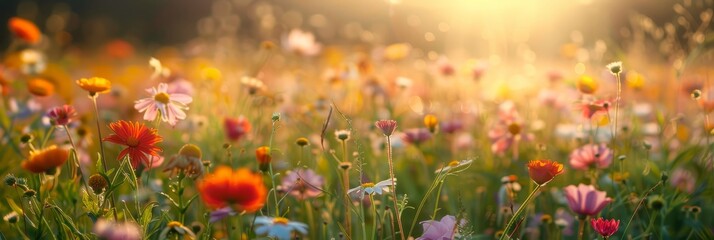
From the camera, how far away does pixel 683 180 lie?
1.92 meters

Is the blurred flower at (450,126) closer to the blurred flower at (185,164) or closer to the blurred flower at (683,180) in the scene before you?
the blurred flower at (683,180)

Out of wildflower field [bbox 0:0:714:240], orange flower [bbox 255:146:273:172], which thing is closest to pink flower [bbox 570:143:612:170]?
wildflower field [bbox 0:0:714:240]

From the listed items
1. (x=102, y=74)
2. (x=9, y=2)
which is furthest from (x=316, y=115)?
(x=9, y=2)

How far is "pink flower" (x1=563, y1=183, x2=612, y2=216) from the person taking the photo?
4.17 feet

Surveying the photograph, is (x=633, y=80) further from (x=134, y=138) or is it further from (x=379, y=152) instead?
(x=134, y=138)

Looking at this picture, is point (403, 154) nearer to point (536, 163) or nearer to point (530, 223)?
point (530, 223)

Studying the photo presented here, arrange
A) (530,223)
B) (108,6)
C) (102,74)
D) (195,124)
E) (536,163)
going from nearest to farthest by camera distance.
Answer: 1. (536,163)
2. (530,223)
3. (195,124)
4. (102,74)
5. (108,6)

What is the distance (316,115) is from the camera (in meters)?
2.39

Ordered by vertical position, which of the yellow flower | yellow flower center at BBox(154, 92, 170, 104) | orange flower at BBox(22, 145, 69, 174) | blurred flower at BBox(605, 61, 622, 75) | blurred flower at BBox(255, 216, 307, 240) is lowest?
blurred flower at BBox(255, 216, 307, 240)

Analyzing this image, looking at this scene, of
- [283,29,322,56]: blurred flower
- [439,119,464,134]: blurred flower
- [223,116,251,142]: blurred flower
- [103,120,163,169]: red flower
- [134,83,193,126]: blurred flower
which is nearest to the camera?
[103,120,163,169]: red flower

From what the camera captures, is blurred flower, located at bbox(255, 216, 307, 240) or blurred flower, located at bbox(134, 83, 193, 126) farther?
blurred flower, located at bbox(134, 83, 193, 126)

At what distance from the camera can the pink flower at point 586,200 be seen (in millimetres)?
1271

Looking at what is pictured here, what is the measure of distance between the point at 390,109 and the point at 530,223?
0.68 meters

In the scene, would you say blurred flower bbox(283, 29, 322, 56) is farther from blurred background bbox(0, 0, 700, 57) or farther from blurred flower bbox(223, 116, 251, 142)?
blurred flower bbox(223, 116, 251, 142)
